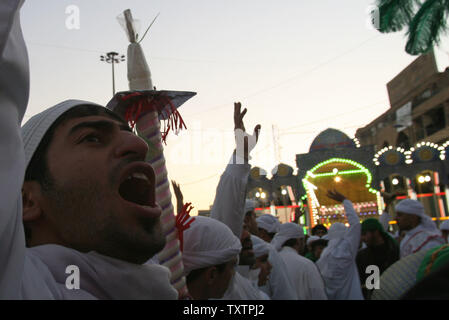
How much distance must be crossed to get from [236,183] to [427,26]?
13.6m

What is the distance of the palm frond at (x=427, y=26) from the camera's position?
14.0 m

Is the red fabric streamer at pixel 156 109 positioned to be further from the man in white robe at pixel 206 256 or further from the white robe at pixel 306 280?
the white robe at pixel 306 280

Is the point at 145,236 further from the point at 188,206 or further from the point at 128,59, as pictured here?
the point at 128,59

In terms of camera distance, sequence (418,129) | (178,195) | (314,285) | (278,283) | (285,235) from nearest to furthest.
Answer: (178,195) → (278,283) → (314,285) → (285,235) → (418,129)

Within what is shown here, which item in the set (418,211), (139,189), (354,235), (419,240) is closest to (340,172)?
(418,211)

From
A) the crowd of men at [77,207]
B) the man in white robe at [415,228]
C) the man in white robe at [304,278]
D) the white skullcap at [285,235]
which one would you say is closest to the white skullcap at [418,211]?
the man in white robe at [415,228]

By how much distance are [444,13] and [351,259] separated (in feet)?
38.4

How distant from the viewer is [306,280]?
192 inches

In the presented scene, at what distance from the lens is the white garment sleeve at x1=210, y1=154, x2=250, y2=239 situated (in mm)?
2900

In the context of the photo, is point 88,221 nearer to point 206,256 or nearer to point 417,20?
point 206,256

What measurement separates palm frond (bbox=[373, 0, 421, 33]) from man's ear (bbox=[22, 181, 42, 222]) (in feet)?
49.4

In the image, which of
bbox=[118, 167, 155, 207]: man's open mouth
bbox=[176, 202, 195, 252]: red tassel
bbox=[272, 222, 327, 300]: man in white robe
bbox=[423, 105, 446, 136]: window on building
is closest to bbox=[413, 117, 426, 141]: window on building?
bbox=[423, 105, 446, 136]: window on building

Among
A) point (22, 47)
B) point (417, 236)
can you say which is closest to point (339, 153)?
point (417, 236)

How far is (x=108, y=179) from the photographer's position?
125 centimetres
